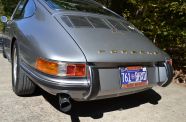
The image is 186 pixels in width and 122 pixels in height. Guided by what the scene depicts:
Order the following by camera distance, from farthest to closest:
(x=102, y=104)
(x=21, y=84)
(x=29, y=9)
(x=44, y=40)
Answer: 1. (x=29, y=9)
2. (x=102, y=104)
3. (x=21, y=84)
4. (x=44, y=40)

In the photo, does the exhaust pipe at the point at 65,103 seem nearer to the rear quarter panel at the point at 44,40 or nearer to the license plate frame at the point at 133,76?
the rear quarter panel at the point at 44,40

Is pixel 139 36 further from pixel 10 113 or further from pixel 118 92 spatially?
pixel 10 113

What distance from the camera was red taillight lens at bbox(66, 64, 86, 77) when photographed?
11.2 feet

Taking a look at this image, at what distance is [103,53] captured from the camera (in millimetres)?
3625

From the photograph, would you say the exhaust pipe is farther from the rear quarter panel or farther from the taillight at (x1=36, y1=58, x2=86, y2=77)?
the rear quarter panel

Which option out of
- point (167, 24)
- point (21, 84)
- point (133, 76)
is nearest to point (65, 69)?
point (133, 76)

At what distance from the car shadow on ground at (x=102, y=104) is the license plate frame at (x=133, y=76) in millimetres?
650

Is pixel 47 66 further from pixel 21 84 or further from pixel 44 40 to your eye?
pixel 21 84

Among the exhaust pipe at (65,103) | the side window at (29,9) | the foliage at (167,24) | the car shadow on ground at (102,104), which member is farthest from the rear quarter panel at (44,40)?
the foliage at (167,24)

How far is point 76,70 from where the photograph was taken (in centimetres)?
344

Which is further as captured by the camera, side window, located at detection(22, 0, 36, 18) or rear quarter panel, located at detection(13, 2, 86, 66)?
side window, located at detection(22, 0, 36, 18)

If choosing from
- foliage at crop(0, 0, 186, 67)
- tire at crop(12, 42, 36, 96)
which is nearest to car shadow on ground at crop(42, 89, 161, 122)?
tire at crop(12, 42, 36, 96)

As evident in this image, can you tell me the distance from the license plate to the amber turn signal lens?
80 centimetres

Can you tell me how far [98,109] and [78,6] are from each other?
1.59 m
